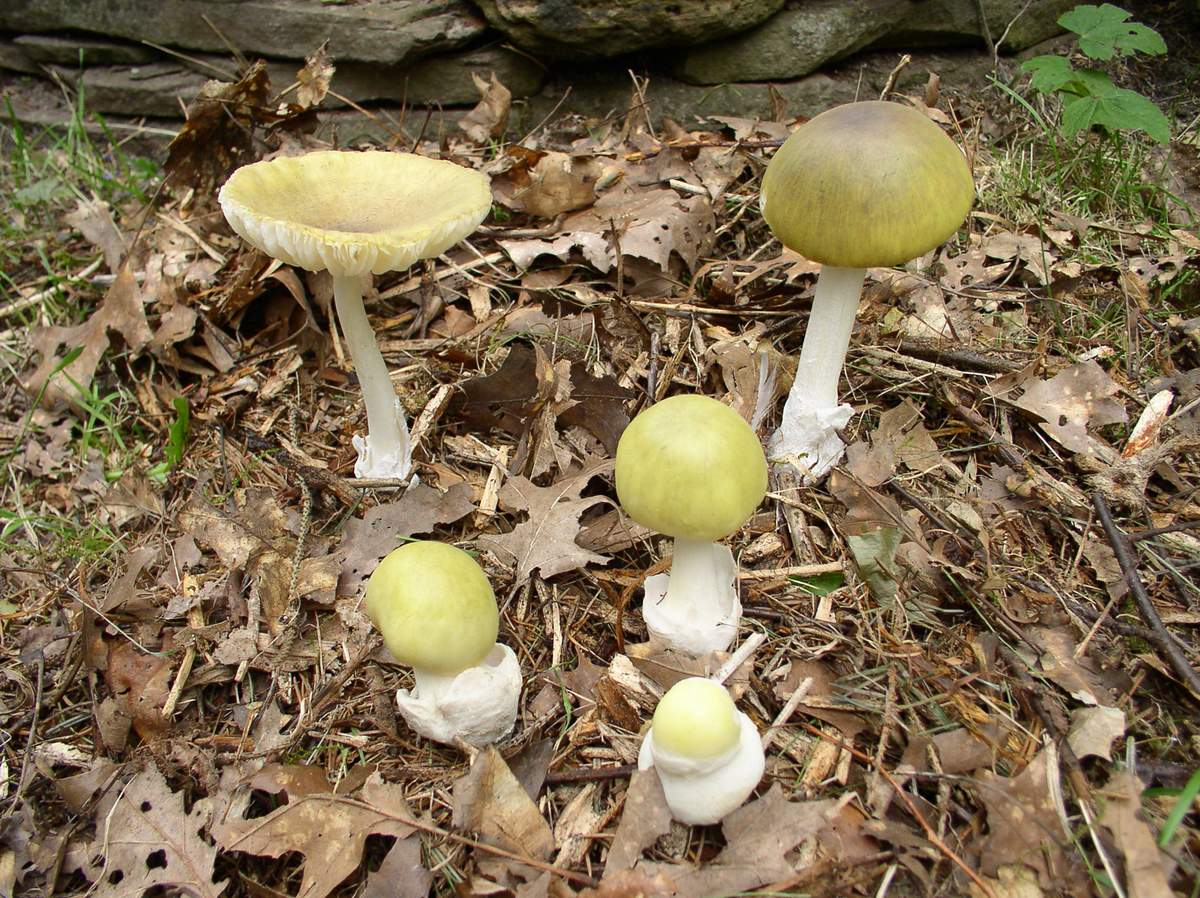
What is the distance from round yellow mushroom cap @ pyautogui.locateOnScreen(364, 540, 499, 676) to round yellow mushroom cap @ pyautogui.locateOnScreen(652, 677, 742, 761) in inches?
24.1

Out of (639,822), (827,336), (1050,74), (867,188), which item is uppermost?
(867,188)

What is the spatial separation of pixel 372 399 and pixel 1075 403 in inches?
113

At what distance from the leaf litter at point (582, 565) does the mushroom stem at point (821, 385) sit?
0.14 metres

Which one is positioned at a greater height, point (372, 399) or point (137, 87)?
point (137, 87)

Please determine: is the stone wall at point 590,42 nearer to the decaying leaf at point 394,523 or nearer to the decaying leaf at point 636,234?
the decaying leaf at point 636,234

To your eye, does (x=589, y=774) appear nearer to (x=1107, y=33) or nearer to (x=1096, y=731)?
(x=1096, y=731)

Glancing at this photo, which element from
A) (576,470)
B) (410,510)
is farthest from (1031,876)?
(410,510)

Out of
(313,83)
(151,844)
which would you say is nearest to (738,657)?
(151,844)

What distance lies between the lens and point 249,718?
9.43 feet

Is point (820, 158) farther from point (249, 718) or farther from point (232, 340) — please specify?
point (232, 340)

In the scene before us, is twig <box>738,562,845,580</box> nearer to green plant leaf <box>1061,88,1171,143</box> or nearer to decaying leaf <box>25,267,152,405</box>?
green plant leaf <box>1061,88,1171,143</box>

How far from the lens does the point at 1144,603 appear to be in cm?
273

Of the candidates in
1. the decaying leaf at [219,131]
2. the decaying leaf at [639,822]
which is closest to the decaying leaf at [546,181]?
the decaying leaf at [219,131]

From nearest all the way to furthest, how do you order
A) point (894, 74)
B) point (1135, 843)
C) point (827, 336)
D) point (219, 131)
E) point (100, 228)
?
point (1135, 843), point (827, 336), point (894, 74), point (219, 131), point (100, 228)
